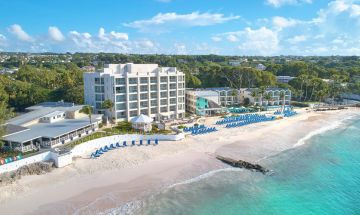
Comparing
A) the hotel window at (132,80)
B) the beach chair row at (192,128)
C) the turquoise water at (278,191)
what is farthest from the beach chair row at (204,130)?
the hotel window at (132,80)

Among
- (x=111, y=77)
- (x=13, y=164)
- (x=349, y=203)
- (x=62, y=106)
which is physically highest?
(x=111, y=77)

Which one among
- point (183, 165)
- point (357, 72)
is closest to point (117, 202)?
point (183, 165)

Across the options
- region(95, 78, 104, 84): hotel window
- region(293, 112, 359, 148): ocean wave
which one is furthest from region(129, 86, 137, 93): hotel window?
region(293, 112, 359, 148): ocean wave

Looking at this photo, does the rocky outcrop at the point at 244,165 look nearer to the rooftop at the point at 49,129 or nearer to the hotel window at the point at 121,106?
the rooftop at the point at 49,129

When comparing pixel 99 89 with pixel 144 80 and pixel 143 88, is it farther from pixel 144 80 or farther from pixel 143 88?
pixel 144 80

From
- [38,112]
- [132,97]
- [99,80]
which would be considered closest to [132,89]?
[132,97]

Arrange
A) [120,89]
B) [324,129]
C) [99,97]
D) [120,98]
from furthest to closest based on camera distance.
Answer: [324,129], [99,97], [120,98], [120,89]

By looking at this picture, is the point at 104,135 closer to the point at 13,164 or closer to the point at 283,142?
the point at 13,164
